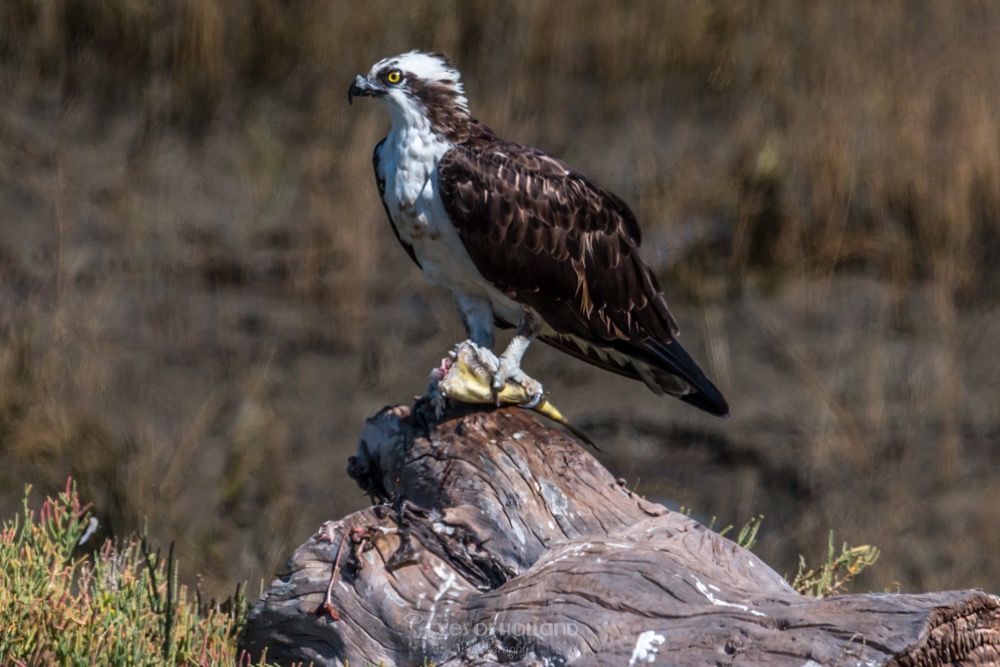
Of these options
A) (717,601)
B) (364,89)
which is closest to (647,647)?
(717,601)

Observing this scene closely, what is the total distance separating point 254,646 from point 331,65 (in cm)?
516

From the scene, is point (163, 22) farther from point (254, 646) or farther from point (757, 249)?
point (254, 646)

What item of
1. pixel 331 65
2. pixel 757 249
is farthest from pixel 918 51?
pixel 331 65

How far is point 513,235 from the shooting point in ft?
17.3

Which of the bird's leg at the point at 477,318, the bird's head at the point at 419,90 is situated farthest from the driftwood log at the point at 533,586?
the bird's head at the point at 419,90

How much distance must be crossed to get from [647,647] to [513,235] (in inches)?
69.7

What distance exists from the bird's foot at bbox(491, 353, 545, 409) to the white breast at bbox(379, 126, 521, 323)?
45 centimetres

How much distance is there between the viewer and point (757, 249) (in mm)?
8938

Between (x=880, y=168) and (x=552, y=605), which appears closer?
(x=552, y=605)

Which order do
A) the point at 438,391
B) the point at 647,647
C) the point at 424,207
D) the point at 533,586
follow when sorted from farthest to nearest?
the point at 424,207, the point at 438,391, the point at 533,586, the point at 647,647

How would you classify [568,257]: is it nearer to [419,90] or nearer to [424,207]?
[424,207]

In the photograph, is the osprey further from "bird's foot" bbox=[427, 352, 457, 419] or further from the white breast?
"bird's foot" bbox=[427, 352, 457, 419]

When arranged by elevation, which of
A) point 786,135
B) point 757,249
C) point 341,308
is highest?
point 786,135

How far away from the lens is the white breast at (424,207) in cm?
525
